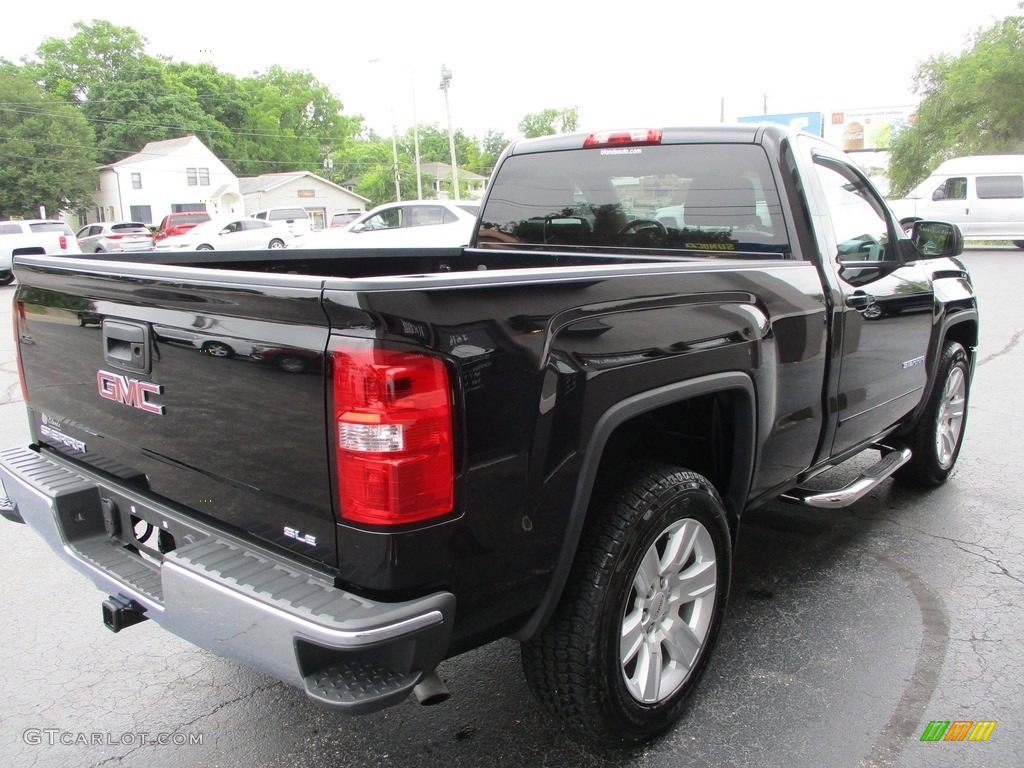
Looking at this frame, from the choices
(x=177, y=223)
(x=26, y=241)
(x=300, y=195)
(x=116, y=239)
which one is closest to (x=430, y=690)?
(x=26, y=241)

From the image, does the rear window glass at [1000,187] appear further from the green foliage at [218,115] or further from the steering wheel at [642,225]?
the green foliage at [218,115]

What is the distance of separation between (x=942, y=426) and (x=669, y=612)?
3080 mm

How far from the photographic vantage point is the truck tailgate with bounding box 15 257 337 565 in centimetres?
187

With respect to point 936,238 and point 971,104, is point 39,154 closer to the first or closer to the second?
point 971,104

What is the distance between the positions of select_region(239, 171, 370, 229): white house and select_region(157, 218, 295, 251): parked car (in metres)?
39.4

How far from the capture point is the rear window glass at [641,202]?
10.9 feet

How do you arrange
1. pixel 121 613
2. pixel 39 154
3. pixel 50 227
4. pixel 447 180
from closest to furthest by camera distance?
pixel 121 613 < pixel 50 227 < pixel 39 154 < pixel 447 180

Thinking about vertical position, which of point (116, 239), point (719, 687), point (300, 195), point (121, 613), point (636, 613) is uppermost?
point (300, 195)

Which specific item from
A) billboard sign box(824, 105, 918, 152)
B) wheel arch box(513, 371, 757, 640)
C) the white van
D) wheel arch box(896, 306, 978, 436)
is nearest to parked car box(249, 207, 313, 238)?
the white van

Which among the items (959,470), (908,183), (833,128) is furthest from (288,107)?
(959,470)

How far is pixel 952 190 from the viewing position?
883 inches

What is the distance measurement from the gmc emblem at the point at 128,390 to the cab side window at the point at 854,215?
2679mm

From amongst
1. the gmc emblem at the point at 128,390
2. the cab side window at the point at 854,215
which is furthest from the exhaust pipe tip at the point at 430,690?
the cab side window at the point at 854,215

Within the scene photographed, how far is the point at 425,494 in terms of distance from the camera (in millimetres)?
1809
